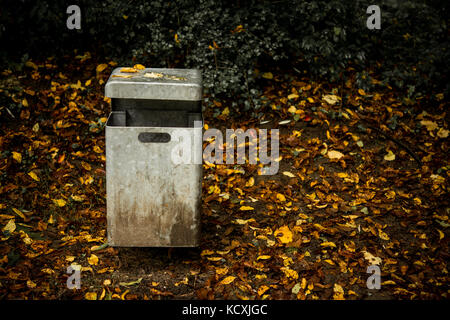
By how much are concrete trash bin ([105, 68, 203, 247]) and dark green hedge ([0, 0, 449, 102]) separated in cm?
174

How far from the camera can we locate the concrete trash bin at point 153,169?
261 cm

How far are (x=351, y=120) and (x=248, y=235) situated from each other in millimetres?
2053

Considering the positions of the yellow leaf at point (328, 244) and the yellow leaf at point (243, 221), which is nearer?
the yellow leaf at point (328, 244)

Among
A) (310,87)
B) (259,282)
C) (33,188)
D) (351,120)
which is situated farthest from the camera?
(310,87)

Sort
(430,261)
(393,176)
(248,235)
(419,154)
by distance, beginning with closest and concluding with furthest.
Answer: (430,261) < (248,235) < (393,176) < (419,154)

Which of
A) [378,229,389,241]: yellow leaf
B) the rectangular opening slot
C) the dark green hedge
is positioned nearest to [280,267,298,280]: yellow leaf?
[378,229,389,241]: yellow leaf

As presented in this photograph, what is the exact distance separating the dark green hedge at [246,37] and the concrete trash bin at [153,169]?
174cm

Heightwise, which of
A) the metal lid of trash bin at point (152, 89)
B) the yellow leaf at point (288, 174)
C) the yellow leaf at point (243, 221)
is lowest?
the yellow leaf at point (243, 221)

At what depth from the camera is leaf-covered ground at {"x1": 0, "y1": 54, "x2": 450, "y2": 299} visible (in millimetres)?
2926

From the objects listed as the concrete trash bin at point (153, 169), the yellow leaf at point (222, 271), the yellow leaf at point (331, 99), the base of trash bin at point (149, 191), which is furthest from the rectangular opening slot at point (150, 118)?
the yellow leaf at point (331, 99)

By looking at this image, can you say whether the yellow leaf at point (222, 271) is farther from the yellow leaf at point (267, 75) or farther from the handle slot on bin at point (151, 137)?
the yellow leaf at point (267, 75)

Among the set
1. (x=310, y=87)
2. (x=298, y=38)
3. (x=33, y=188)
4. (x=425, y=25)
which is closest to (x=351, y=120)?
(x=310, y=87)

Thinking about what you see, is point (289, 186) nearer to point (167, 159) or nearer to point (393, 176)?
point (393, 176)

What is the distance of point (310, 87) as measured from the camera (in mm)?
5039
